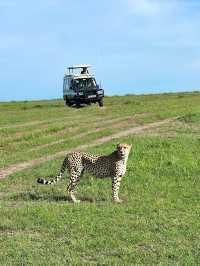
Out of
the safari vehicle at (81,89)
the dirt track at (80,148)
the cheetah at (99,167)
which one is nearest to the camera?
the cheetah at (99,167)

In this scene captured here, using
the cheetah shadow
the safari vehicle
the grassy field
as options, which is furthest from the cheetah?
the safari vehicle

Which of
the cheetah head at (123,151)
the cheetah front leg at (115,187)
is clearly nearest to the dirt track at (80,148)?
the cheetah front leg at (115,187)

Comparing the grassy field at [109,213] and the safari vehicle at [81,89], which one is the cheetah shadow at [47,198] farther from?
the safari vehicle at [81,89]

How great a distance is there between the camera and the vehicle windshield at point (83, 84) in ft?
146

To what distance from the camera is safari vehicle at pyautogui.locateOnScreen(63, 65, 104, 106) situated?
44.4m

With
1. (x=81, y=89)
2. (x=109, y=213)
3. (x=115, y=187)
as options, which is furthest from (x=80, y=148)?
(x=81, y=89)

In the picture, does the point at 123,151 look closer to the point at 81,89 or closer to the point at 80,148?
the point at 80,148

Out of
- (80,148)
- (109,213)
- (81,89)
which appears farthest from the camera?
(81,89)

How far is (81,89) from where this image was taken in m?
44.4

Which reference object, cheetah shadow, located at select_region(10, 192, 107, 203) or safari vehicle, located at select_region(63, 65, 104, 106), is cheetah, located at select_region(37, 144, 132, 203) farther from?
safari vehicle, located at select_region(63, 65, 104, 106)

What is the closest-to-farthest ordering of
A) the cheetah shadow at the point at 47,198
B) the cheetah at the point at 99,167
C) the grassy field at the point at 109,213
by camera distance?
the grassy field at the point at 109,213, the cheetah at the point at 99,167, the cheetah shadow at the point at 47,198

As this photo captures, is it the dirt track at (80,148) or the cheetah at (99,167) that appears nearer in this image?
the cheetah at (99,167)

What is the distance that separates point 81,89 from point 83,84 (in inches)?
27.7

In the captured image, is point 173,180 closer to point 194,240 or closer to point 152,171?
point 152,171
